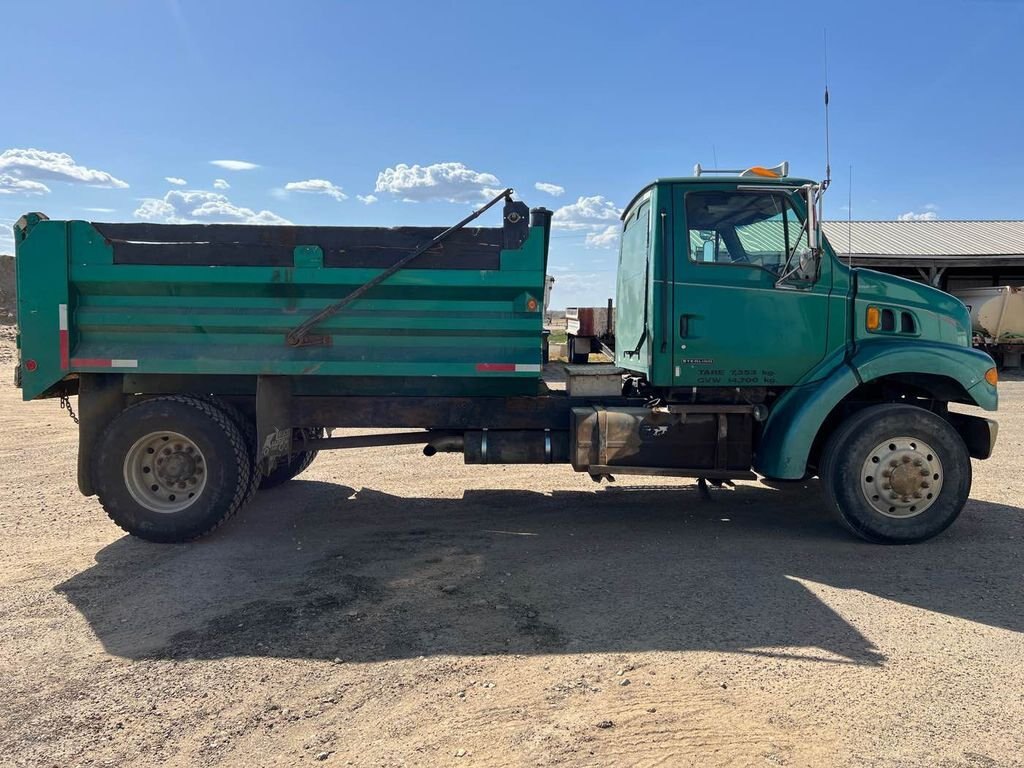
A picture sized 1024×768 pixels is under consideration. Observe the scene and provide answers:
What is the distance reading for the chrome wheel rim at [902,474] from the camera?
5.33 meters

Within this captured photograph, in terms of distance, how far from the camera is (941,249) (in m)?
24.4

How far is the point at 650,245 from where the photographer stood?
5.52 metres

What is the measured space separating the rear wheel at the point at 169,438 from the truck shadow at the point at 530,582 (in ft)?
A: 0.66

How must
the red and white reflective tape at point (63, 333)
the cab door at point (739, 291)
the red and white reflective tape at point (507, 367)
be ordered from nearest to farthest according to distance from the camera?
the red and white reflective tape at point (63, 333) → the red and white reflective tape at point (507, 367) → the cab door at point (739, 291)


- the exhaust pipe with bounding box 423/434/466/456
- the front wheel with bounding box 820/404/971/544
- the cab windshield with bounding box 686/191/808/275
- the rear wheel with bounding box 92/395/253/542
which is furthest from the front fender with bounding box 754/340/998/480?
the rear wheel with bounding box 92/395/253/542

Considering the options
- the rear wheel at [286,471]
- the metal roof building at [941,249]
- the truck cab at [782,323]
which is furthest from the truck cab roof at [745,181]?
the metal roof building at [941,249]

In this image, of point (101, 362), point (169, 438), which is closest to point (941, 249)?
point (169, 438)

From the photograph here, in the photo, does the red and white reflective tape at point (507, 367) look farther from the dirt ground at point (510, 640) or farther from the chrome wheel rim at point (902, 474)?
the chrome wheel rim at point (902, 474)

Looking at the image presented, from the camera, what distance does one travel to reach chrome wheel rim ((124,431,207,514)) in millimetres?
5418

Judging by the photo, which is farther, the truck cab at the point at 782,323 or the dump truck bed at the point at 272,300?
the truck cab at the point at 782,323

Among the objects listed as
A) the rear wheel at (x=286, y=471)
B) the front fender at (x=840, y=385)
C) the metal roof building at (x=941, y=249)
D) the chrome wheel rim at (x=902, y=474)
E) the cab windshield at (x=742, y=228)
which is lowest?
the rear wheel at (x=286, y=471)

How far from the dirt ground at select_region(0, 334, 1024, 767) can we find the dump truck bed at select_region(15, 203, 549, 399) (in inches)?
54.6

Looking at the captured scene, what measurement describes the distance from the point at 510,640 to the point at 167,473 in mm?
3211

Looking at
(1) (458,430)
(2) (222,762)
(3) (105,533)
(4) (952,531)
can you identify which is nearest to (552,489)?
(1) (458,430)
